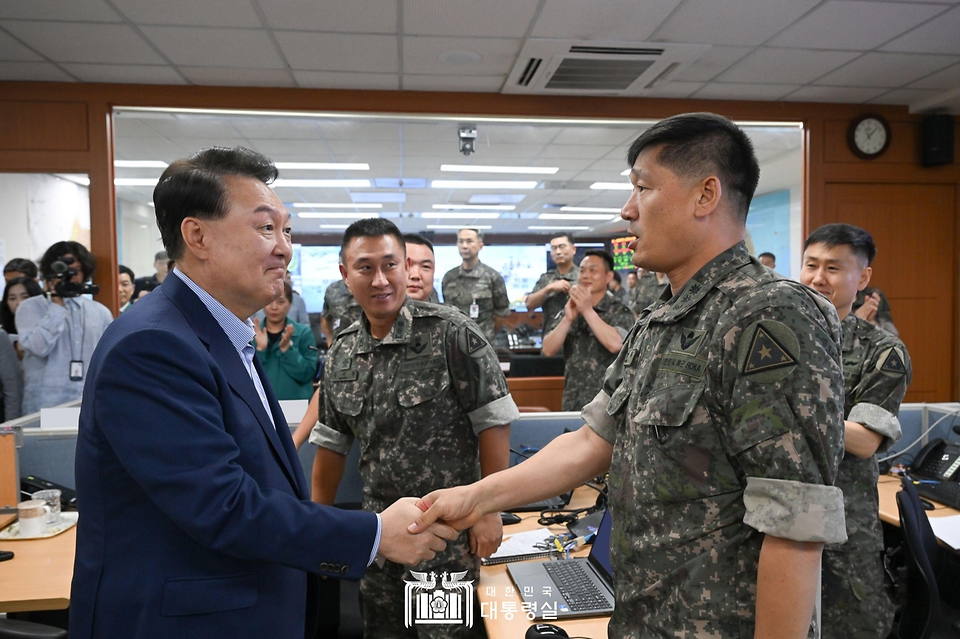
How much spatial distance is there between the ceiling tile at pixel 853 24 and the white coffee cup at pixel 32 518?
4335 mm

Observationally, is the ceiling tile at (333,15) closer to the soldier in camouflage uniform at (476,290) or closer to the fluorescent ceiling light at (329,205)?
the soldier in camouflage uniform at (476,290)

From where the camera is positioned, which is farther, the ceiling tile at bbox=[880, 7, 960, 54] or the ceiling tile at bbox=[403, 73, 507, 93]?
the ceiling tile at bbox=[403, 73, 507, 93]

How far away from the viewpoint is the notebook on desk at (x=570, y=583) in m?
1.54

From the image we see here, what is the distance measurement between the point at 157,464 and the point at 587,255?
330 centimetres

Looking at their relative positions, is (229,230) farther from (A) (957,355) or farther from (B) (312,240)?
(B) (312,240)

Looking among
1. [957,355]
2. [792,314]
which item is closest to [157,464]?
[792,314]

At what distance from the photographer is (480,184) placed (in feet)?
27.4

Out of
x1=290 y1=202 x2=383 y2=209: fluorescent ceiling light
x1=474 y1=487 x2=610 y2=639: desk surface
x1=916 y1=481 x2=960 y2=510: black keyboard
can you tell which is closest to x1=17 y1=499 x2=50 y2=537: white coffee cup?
x1=474 y1=487 x2=610 y2=639: desk surface

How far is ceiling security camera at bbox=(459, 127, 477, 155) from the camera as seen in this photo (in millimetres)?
5109

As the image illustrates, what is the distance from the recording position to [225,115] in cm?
466

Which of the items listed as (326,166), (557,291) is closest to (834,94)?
Result: (557,291)

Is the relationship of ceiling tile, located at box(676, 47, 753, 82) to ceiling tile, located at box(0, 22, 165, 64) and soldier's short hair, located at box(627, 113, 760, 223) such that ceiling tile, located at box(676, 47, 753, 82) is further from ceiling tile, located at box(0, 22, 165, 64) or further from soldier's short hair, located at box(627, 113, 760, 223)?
ceiling tile, located at box(0, 22, 165, 64)

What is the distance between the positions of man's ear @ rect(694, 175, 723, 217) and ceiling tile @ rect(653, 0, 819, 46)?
273 cm

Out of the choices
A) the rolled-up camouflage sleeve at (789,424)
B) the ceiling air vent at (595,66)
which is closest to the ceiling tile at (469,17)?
the ceiling air vent at (595,66)
